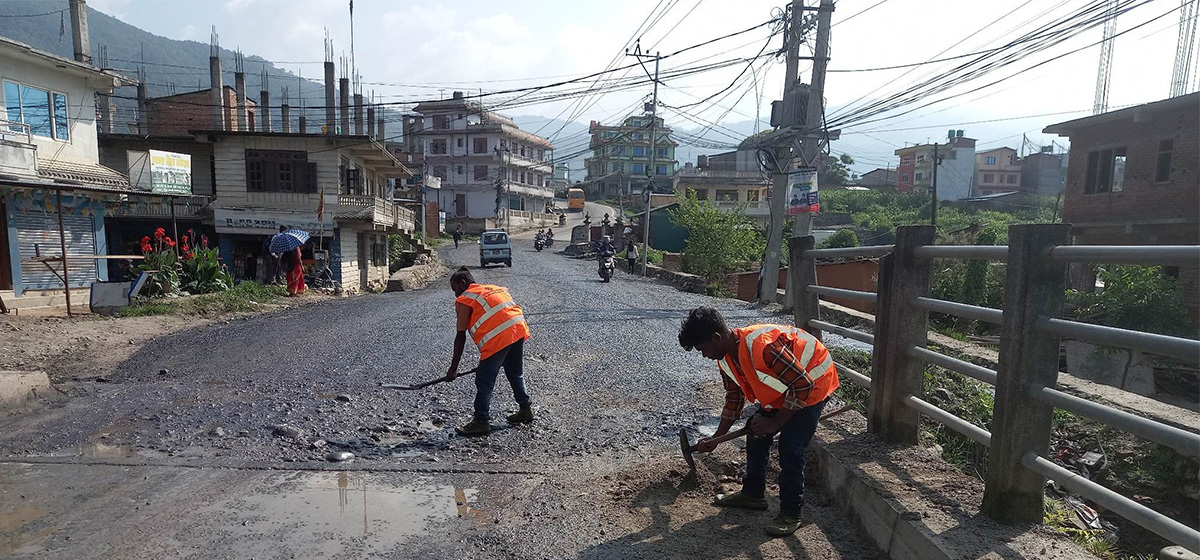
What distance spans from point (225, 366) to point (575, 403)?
4.21 m

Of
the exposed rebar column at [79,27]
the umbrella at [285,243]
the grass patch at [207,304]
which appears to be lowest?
the grass patch at [207,304]

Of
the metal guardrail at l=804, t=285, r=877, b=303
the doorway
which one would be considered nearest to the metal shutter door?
the doorway

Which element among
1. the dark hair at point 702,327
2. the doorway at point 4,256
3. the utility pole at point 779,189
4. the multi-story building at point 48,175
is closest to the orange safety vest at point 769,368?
the dark hair at point 702,327

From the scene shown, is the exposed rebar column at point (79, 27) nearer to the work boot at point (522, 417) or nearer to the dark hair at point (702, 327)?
the work boot at point (522, 417)

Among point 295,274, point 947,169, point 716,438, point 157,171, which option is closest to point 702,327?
point 716,438

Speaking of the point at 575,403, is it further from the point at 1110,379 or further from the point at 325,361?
the point at 1110,379

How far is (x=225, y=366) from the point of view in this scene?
23.8 ft

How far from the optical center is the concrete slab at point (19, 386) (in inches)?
216

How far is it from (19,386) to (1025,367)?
737cm

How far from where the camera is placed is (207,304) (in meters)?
12.4

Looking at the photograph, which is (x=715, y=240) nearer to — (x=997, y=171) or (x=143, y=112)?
(x=143, y=112)

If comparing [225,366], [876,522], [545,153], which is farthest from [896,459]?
[545,153]

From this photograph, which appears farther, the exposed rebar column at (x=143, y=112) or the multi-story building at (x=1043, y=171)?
the multi-story building at (x=1043, y=171)

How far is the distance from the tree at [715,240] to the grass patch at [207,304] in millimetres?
13478
